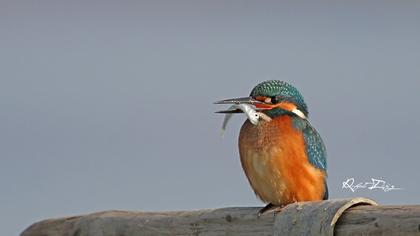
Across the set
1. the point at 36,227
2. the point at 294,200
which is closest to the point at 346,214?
the point at 294,200

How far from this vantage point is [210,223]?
3789mm

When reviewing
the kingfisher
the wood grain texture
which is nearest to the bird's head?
the kingfisher

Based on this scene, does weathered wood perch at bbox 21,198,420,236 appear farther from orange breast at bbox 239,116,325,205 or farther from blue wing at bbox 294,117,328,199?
blue wing at bbox 294,117,328,199

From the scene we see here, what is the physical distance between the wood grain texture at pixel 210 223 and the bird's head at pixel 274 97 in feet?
2.80

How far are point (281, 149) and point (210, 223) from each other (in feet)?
2.58

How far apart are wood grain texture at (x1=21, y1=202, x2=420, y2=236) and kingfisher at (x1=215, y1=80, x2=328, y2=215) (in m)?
0.55

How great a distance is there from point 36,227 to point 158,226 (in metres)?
0.81

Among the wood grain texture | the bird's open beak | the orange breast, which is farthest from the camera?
the bird's open beak

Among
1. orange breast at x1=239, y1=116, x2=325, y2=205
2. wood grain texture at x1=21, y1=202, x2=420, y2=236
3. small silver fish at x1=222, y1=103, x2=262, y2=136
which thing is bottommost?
wood grain texture at x1=21, y1=202, x2=420, y2=236

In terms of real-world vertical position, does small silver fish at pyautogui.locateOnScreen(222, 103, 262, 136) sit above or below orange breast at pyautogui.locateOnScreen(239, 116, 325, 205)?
above

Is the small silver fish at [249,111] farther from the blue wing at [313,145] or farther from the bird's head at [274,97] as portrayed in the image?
the blue wing at [313,145]

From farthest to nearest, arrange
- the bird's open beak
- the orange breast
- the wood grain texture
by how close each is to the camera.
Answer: the bird's open beak → the orange breast → the wood grain texture

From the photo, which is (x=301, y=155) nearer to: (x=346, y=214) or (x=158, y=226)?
(x=158, y=226)

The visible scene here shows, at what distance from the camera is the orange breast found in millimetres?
4410
